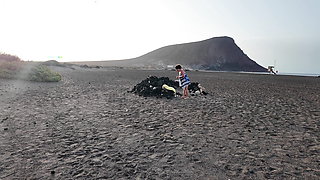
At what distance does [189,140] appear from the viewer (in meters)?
5.52

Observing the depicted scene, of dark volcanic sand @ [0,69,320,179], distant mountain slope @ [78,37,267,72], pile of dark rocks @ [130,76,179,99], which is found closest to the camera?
dark volcanic sand @ [0,69,320,179]

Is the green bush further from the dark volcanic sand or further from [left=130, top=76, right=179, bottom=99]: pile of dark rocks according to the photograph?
the dark volcanic sand

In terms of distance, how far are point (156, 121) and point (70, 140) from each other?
302 cm

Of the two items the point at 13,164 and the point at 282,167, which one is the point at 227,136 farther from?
the point at 13,164

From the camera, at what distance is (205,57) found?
121 m

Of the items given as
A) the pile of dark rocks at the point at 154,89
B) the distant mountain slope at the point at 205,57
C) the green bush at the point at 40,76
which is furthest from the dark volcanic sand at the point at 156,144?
the distant mountain slope at the point at 205,57

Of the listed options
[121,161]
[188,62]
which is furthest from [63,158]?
[188,62]

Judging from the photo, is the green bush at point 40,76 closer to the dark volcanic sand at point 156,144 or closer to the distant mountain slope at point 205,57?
the dark volcanic sand at point 156,144

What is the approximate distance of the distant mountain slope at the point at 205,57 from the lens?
11406 cm

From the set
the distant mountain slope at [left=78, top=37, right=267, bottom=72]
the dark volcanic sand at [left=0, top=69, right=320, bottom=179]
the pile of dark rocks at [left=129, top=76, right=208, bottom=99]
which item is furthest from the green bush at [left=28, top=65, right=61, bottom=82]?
the distant mountain slope at [left=78, top=37, right=267, bottom=72]

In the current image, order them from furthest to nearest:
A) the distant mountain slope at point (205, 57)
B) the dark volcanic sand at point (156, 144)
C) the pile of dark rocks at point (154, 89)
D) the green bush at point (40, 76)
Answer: the distant mountain slope at point (205, 57) < the green bush at point (40, 76) < the pile of dark rocks at point (154, 89) < the dark volcanic sand at point (156, 144)

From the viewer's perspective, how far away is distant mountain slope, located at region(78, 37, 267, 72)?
114m

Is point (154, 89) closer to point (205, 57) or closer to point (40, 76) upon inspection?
point (40, 76)

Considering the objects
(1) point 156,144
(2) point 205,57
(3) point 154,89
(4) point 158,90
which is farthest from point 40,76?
(2) point 205,57
